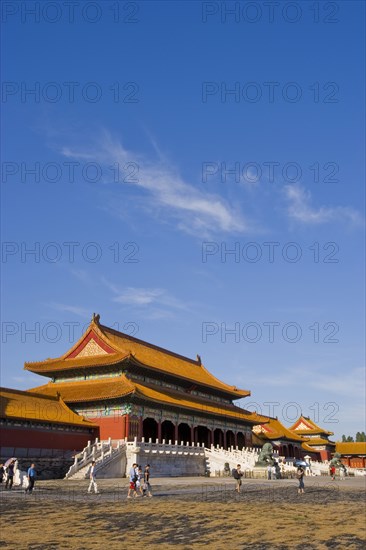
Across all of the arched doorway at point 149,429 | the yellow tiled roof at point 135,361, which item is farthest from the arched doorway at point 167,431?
the yellow tiled roof at point 135,361

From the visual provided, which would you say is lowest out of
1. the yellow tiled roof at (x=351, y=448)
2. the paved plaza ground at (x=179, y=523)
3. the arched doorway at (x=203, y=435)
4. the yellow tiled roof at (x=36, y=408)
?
the yellow tiled roof at (x=351, y=448)

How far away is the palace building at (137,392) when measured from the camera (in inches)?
1491

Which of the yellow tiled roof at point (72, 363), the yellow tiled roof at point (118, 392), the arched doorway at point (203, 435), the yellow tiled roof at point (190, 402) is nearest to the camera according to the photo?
the yellow tiled roof at point (118, 392)

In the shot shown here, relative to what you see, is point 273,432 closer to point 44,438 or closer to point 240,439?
point 240,439

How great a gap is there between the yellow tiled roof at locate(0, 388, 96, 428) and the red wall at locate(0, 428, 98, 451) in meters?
0.71

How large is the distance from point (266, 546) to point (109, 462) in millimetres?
23452

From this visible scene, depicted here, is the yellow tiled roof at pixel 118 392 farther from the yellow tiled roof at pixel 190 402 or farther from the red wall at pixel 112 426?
the red wall at pixel 112 426

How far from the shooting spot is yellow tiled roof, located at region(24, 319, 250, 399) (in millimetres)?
41969

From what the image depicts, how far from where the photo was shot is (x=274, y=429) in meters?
75.0

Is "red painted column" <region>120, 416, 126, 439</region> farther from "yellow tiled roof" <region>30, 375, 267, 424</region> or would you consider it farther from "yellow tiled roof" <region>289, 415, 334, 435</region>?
"yellow tiled roof" <region>289, 415, 334, 435</region>

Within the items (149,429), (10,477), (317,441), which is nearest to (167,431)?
(149,429)

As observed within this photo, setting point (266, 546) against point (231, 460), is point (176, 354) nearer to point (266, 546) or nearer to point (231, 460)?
point (231, 460)

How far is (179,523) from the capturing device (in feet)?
41.1

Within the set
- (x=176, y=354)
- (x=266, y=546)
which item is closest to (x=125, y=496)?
(x=266, y=546)
